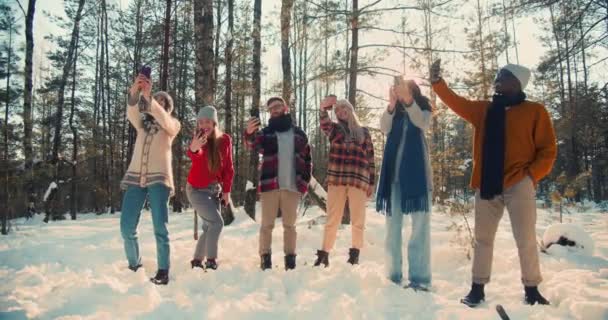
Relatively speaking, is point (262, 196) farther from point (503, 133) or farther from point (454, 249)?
point (454, 249)

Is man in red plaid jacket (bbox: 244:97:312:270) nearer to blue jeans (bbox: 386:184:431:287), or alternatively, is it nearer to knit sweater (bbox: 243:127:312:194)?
knit sweater (bbox: 243:127:312:194)

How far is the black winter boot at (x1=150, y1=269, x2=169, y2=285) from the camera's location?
379 cm

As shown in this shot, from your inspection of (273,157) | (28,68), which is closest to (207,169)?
(273,157)

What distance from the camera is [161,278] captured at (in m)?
3.87

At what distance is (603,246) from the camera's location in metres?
6.17

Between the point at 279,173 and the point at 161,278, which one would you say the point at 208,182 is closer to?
the point at 279,173

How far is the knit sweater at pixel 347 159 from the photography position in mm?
4691

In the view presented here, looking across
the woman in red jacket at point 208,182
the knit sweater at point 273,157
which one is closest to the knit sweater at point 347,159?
the knit sweater at point 273,157

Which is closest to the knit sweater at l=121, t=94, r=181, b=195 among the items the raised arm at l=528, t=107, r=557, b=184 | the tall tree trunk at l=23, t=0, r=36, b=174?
the raised arm at l=528, t=107, r=557, b=184

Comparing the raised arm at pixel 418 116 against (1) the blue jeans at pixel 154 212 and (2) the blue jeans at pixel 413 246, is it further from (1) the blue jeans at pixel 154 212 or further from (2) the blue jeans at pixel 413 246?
(1) the blue jeans at pixel 154 212

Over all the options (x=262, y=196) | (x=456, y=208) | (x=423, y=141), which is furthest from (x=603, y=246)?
(x=262, y=196)

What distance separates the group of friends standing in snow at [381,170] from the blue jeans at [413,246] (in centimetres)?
1

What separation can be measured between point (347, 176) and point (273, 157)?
3.03ft

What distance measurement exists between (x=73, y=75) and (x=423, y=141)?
74.7 feet
